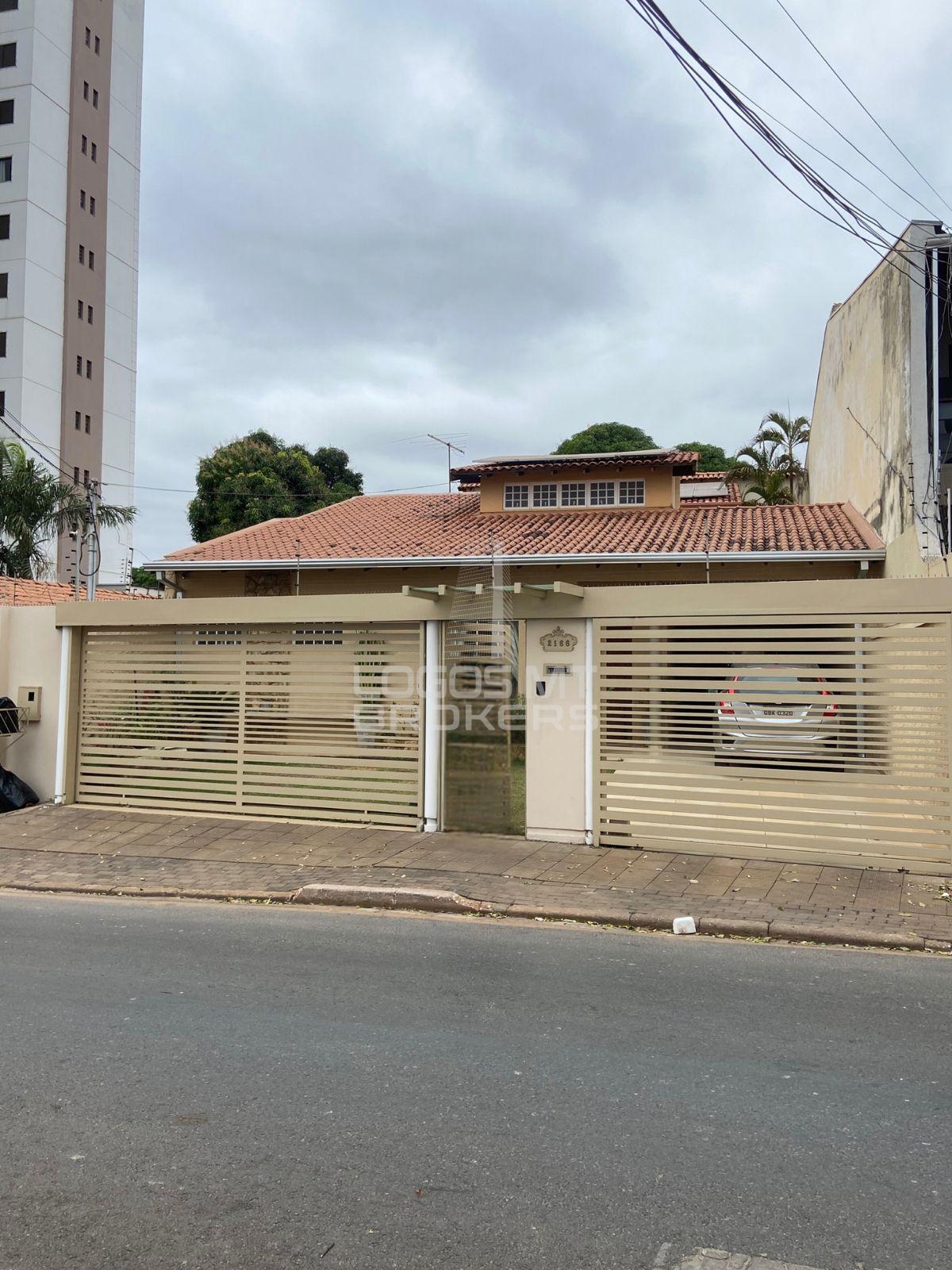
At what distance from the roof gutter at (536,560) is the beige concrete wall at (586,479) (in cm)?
417

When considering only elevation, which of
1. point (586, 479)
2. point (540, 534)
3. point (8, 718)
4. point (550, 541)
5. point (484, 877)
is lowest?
point (484, 877)

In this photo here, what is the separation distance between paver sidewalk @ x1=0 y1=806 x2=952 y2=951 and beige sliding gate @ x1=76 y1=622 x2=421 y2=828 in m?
0.45

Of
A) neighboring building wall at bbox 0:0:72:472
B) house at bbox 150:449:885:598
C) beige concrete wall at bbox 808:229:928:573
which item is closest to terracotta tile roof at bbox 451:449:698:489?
house at bbox 150:449:885:598

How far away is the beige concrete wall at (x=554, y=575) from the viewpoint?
19016 mm

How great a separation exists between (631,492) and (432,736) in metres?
14.0

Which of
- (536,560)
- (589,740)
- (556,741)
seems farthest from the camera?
(536,560)

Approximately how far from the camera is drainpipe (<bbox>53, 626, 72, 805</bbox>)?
12.8 m

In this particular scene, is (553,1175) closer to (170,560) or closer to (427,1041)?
(427,1041)

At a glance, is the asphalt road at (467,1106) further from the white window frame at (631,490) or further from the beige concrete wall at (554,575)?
the white window frame at (631,490)

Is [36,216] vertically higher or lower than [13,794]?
higher

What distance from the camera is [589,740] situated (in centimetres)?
1020

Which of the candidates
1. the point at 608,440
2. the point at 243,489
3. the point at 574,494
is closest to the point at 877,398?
the point at 574,494

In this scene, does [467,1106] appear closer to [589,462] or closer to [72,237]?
[589,462]

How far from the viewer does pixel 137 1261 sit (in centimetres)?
308
